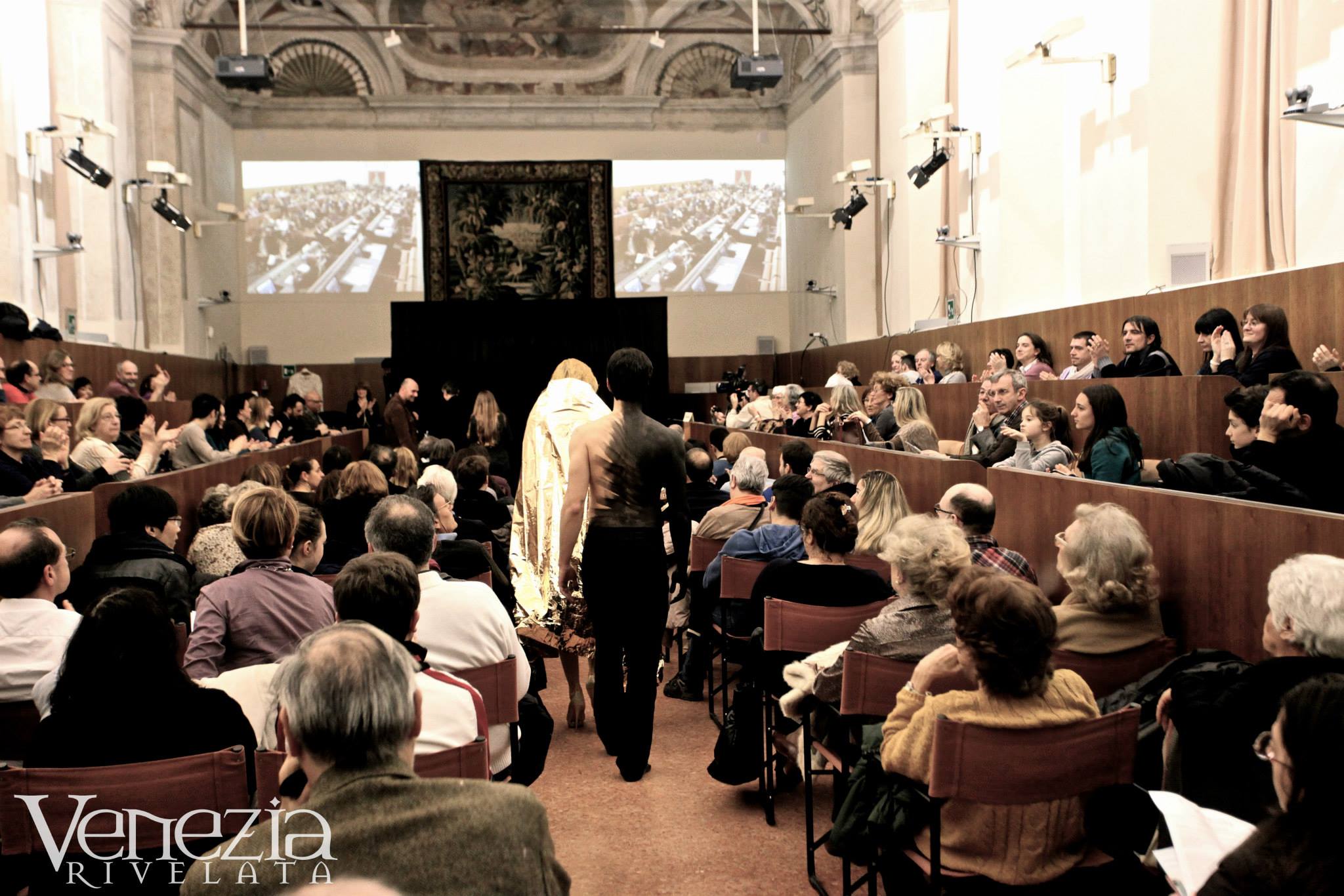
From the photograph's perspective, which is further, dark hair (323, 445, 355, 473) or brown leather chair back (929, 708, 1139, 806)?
dark hair (323, 445, 355, 473)

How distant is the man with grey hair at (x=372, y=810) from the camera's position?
55.9 inches

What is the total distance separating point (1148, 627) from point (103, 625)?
8.17 ft

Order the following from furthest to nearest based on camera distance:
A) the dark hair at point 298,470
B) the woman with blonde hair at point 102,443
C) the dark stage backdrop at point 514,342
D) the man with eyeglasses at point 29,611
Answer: the dark stage backdrop at point 514,342
the woman with blonde hair at point 102,443
the dark hair at point 298,470
the man with eyeglasses at point 29,611

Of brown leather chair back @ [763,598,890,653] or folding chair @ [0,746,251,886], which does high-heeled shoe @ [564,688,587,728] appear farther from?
folding chair @ [0,746,251,886]

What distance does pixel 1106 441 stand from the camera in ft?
15.6

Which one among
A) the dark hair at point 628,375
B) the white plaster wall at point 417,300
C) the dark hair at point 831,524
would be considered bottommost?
the dark hair at point 831,524

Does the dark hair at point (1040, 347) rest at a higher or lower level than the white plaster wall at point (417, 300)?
lower

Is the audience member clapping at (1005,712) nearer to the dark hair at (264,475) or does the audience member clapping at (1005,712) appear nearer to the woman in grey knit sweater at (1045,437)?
the woman in grey knit sweater at (1045,437)

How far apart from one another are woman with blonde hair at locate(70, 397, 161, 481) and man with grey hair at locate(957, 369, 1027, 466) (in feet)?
14.5

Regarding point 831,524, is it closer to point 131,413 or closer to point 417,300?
point 131,413

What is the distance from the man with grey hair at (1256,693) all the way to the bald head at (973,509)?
1.45 metres

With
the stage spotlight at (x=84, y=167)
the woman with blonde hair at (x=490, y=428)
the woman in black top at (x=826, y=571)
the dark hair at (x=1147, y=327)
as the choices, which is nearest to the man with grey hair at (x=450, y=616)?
the woman in black top at (x=826, y=571)

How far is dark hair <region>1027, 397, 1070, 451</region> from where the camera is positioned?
5090mm

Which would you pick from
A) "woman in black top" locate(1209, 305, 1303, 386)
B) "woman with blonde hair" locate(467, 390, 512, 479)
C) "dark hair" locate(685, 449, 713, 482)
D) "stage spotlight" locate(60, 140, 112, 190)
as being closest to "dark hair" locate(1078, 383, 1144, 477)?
"woman in black top" locate(1209, 305, 1303, 386)
